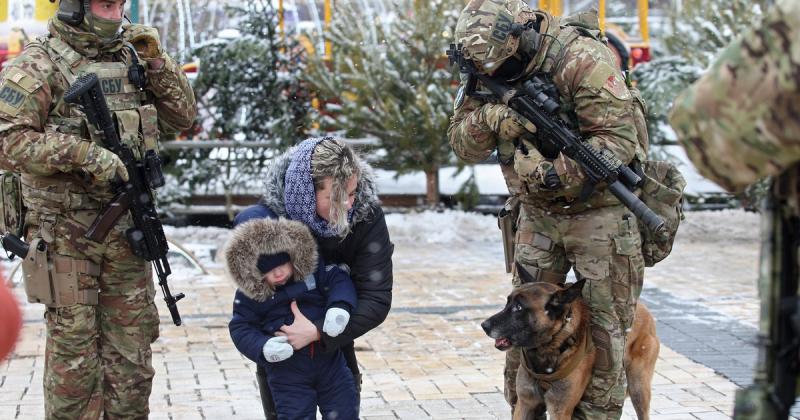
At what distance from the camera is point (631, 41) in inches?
575

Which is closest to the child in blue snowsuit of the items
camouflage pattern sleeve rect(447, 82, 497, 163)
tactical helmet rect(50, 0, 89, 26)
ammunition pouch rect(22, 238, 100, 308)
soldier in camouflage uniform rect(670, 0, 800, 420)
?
ammunition pouch rect(22, 238, 100, 308)

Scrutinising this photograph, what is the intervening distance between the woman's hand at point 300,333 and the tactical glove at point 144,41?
1.42m

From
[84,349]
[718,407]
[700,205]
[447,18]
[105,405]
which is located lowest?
[700,205]

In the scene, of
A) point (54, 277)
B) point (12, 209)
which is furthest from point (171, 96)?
point (54, 277)

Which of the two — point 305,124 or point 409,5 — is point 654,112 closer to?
point 409,5

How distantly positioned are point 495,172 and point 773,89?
38.3 feet

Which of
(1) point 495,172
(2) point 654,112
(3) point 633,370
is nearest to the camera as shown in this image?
(3) point 633,370

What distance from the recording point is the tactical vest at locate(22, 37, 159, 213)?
172 inches

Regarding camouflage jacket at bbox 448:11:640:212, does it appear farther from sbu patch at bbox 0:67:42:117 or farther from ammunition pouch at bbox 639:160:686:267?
sbu patch at bbox 0:67:42:117

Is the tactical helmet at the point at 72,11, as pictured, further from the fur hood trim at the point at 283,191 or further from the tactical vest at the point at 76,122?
the fur hood trim at the point at 283,191

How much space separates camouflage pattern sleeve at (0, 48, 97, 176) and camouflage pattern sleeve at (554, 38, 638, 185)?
194cm

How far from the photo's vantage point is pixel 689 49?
12523mm

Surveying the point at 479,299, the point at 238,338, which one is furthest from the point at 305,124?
the point at 238,338

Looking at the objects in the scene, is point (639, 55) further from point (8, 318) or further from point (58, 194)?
point (8, 318)
